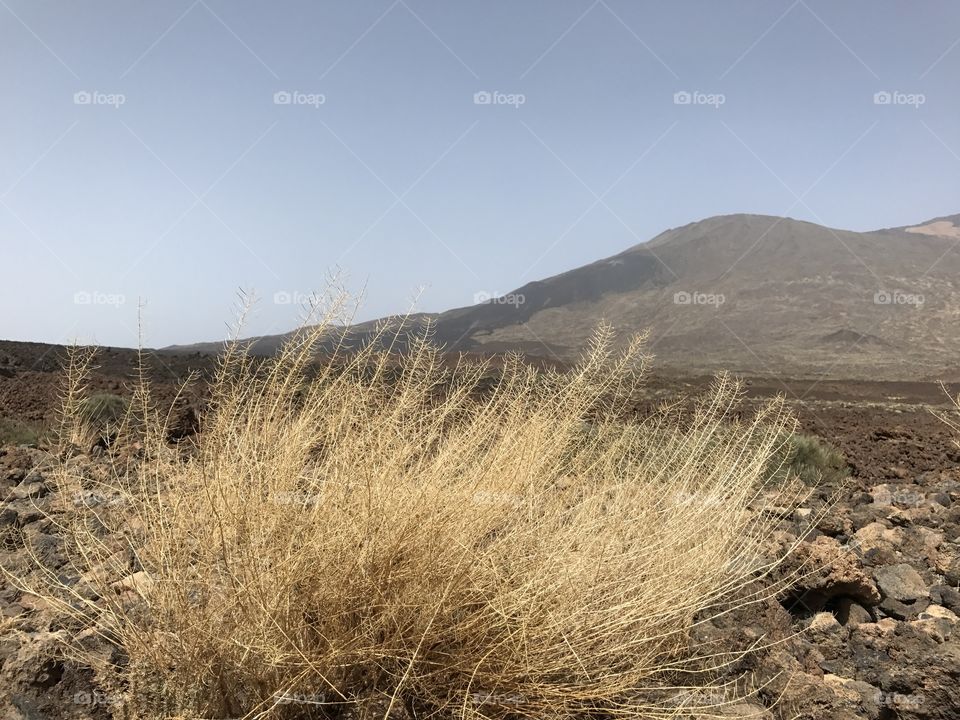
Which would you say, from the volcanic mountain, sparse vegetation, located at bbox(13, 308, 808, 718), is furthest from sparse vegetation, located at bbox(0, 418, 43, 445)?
the volcanic mountain

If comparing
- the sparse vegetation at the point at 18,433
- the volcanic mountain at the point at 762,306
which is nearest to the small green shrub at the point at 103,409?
the sparse vegetation at the point at 18,433

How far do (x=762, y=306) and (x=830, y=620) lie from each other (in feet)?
202

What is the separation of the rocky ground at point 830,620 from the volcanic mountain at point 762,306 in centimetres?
3039

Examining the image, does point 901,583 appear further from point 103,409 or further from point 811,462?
point 103,409

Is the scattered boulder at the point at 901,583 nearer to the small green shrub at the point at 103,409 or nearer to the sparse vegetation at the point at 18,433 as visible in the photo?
the sparse vegetation at the point at 18,433

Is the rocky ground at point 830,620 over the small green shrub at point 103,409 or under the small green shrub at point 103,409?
under

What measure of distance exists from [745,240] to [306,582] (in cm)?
8951

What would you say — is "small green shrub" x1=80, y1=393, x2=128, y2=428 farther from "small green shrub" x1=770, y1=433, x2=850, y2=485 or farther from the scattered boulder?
"small green shrub" x1=770, y1=433, x2=850, y2=485

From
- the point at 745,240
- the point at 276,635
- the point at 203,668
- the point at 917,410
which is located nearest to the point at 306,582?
the point at 276,635

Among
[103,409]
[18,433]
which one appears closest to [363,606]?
[18,433]

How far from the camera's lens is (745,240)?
272 ft

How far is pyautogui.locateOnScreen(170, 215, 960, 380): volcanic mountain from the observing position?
44.9 metres

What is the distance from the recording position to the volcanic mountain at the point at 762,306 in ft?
147

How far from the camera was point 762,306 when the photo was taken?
196ft
